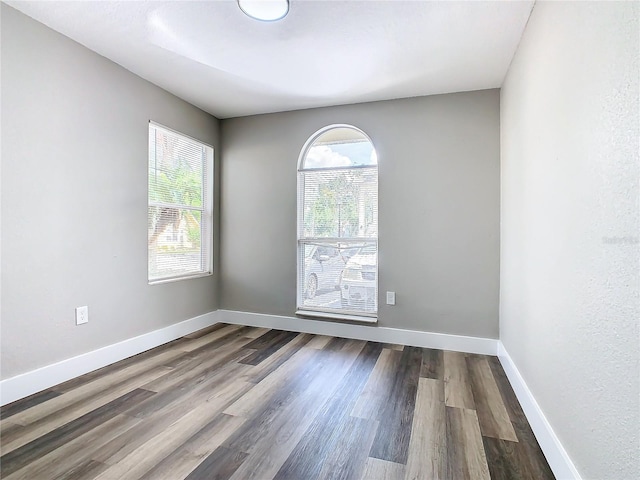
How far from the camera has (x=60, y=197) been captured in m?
2.30

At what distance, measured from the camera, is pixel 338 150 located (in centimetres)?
356

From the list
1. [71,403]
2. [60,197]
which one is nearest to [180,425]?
[71,403]

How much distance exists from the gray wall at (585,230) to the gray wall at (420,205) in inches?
38.9

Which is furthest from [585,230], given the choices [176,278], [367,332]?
[176,278]

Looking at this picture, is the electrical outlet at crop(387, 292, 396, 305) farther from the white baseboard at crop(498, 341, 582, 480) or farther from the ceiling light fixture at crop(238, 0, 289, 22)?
the ceiling light fixture at crop(238, 0, 289, 22)

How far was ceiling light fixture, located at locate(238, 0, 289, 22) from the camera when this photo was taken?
188cm

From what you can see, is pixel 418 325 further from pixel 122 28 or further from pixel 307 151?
pixel 122 28

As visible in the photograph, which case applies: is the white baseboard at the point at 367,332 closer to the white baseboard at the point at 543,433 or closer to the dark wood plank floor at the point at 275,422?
the dark wood plank floor at the point at 275,422

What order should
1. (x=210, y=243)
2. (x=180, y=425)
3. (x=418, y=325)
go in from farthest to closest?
(x=210, y=243) < (x=418, y=325) < (x=180, y=425)

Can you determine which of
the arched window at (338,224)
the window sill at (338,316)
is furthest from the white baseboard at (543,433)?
the arched window at (338,224)

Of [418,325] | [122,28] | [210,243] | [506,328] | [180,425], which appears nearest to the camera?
[180,425]

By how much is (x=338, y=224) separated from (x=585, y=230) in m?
2.45

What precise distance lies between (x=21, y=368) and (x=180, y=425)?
1165 millimetres

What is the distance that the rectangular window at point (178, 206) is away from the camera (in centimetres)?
312
